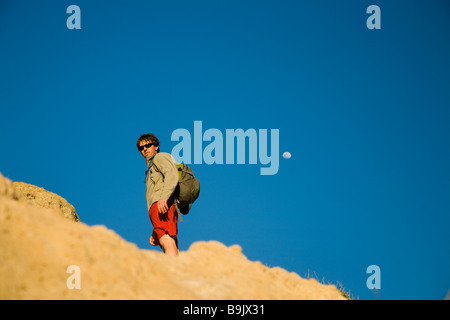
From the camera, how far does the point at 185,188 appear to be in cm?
626

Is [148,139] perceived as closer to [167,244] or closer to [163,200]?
[163,200]

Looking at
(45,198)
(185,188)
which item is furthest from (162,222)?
(45,198)

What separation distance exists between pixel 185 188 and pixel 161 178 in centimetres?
41

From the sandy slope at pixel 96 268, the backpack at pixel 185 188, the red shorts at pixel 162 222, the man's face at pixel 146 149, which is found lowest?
the sandy slope at pixel 96 268

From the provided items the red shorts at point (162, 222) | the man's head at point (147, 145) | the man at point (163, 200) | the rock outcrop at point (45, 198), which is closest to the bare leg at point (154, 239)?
the man at point (163, 200)

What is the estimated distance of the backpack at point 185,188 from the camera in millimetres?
6262

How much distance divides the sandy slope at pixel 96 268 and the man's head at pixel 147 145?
104 inches

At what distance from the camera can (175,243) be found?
6.01 m

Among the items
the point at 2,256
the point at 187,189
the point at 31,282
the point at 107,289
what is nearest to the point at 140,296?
the point at 107,289

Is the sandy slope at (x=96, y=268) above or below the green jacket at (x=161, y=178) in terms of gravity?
below

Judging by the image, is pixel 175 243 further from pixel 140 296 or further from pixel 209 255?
pixel 140 296

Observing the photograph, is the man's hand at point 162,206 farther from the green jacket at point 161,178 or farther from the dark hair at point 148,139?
the dark hair at point 148,139
